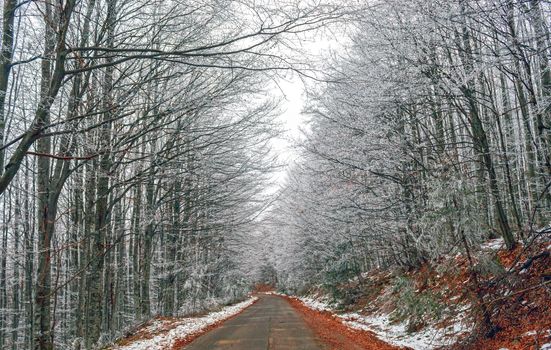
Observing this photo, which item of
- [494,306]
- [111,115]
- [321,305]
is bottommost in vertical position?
[321,305]

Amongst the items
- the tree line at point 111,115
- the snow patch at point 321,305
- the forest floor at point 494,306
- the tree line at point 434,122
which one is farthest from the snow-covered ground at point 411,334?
the snow patch at point 321,305

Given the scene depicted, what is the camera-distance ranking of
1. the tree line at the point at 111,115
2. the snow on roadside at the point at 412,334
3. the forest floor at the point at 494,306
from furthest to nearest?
the snow on roadside at the point at 412,334
the forest floor at the point at 494,306
the tree line at the point at 111,115

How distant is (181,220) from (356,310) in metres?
9.84

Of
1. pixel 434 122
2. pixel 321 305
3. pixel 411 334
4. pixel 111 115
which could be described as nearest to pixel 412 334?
pixel 411 334

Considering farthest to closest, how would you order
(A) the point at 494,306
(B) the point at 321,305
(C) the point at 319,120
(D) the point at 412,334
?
(B) the point at 321,305 < (C) the point at 319,120 < (D) the point at 412,334 < (A) the point at 494,306

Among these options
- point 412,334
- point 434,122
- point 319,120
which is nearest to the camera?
point 412,334

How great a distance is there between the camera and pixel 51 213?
7316 millimetres

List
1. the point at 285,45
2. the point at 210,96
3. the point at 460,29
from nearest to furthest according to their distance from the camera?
the point at 285,45 → the point at 210,96 → the point at 460,29

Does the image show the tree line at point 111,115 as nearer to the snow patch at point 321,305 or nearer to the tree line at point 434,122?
the tree line at point 434,122

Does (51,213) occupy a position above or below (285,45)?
below

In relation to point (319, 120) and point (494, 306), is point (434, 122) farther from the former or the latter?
point (494, 306)

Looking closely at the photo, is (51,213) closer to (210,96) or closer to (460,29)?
(210,96)

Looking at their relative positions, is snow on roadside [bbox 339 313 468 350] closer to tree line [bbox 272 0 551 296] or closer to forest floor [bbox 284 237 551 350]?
forest floor [bbox 284 237 551 350]

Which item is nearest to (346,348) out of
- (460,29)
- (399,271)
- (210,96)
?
(210,96)
